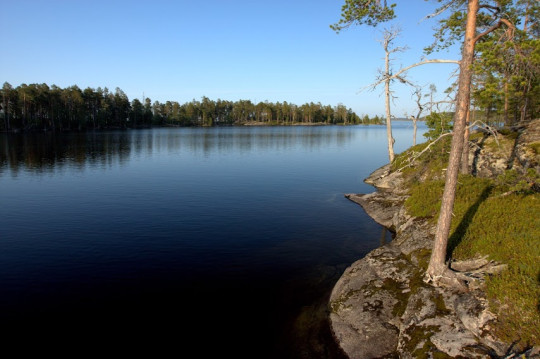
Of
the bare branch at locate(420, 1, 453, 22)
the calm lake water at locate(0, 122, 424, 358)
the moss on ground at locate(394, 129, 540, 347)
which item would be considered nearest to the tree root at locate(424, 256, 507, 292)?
the moss on ground at locate(394, 129, 540, 347)

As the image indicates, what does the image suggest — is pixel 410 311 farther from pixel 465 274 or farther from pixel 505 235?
pixel 505 235

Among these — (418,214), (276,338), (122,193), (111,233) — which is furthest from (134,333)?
(122,193)

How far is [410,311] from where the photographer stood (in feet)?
41.7

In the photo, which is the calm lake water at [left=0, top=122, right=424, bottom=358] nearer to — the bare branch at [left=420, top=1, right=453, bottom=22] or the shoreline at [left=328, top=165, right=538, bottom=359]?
the shoreline at [left=328, top=165, right=538, bottom=359]

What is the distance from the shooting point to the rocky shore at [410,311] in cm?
1055

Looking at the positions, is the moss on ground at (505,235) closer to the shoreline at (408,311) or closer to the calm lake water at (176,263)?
the shoreline at (408,311)

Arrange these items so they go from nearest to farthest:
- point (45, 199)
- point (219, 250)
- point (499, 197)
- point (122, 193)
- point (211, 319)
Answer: point (211, 319)
point (499, 197)
point (219, 250)
point (45, 199)
point (122, 193)

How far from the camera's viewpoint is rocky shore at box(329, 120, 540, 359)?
1055 centimetres

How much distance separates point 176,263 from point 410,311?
1226cm

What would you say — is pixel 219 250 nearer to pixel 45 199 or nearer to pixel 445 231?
pixel 445 231

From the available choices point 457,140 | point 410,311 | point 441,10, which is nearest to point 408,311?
point 410,311

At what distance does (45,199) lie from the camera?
31.3 meters

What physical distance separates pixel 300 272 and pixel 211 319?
578 centimetres

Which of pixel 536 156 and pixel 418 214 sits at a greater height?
pixel 536 156
